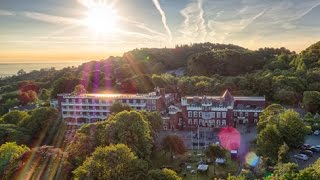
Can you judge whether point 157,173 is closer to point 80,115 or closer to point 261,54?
point 80,115

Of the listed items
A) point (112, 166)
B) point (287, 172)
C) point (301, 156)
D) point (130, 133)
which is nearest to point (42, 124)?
point (130, 133)

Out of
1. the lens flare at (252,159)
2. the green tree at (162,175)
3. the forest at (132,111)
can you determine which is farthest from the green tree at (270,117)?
the green tree at (162,175)

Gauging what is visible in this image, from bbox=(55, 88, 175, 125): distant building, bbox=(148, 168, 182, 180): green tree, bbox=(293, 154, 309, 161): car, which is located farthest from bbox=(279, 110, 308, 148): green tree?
bbox=(55, 88, 175, 125): distant building

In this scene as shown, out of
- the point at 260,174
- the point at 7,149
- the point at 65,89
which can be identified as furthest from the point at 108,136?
the point at 65,89

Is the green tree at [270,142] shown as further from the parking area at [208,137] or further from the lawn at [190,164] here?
the parking area at [208,137]

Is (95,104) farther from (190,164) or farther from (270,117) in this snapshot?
(270,117)

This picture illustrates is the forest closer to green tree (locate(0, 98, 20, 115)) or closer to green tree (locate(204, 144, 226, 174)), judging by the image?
green tree (locate(0, 98, 20, 115))
